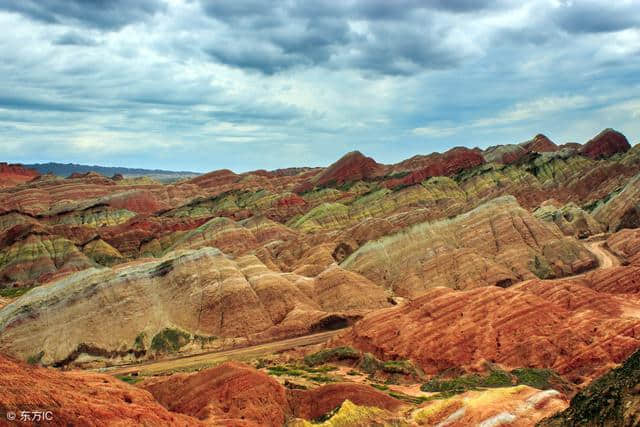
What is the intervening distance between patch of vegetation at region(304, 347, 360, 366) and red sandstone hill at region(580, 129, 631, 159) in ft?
513

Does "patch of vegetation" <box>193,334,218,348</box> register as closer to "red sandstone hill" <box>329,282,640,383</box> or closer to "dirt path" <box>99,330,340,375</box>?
"dirt path" <box>99,330,340,375</box>

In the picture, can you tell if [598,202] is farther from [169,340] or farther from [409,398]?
[409,398]

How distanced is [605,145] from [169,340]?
546 feet

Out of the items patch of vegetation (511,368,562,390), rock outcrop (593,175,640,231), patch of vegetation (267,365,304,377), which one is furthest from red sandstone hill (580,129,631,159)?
patch of vegetation (267,365,304,377)

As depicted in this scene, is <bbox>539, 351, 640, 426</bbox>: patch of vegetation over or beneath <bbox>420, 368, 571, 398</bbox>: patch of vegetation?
over

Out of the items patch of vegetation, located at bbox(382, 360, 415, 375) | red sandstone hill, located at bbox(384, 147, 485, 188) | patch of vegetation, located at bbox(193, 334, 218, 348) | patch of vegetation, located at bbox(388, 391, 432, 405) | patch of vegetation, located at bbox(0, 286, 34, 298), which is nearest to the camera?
patch of vegetation, located at bbox(388, 391, 432, 405)

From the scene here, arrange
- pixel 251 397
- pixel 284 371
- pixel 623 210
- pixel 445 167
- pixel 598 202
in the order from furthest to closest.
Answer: pixel 445 167
pixel 598 202
pixel 623 210
pixel 284 371
pixel 251 397

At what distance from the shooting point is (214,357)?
63219 millimetres

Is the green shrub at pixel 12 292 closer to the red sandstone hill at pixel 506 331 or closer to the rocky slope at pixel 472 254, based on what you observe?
the rocky slope at pixel 472 254

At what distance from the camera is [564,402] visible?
3166 centimetres

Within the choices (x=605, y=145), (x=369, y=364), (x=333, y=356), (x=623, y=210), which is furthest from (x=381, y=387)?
(x=605, y=145)

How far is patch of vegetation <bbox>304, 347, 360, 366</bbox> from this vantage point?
51969 millimetres

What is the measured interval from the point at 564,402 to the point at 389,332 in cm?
2523

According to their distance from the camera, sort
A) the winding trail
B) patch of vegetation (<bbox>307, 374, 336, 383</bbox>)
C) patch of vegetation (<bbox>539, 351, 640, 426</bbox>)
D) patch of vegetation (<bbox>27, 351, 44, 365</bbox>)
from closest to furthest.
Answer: patch of vegetation (<bbox>539, 351, 640, 426</bbox>) < patch of vegetation (<bbox>307, 374, 336, 383</bbox>) < the winding trail < patch of vegetation (<bbox>27, 351, 44, 365</bbox>)
